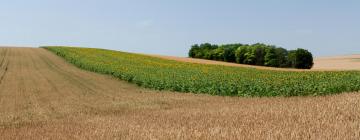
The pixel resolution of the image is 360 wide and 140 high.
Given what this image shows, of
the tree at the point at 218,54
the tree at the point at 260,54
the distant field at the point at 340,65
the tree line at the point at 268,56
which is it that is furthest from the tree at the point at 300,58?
the tree at the point at 218,54

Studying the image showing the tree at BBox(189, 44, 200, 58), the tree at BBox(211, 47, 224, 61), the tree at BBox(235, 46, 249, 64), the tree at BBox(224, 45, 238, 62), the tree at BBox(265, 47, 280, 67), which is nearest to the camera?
the tree at BBox(265, 47, 280, 67)

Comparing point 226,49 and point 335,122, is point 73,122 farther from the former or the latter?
point 226,49

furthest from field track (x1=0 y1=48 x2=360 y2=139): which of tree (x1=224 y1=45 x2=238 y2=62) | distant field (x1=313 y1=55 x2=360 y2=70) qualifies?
tree (x1=224 y1=45 x2=238 y2=62)

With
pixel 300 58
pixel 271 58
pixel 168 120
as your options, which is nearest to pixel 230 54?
pixel 271 58

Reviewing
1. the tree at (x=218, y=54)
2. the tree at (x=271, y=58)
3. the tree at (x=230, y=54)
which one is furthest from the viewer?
the tree at (x=218, y=54)

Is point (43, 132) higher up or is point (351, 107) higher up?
point (351, 107)

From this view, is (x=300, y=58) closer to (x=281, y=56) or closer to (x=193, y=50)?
(x=281, y=56)

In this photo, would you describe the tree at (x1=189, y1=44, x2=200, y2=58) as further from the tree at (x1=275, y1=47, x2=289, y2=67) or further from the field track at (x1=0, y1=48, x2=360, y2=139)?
the field track at (x1=0, y1=48, x2=360, y2=139)

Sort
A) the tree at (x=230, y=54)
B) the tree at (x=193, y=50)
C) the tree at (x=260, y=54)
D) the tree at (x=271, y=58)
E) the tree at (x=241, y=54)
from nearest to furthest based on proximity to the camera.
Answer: the tree at (x=271, y=58) → the tree at (x=260, y=54) → the tree at (x=241, y=54) → the tree at (x=230, y=54) → the tree at (x=193, y=50)

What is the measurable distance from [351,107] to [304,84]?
12.0 meters

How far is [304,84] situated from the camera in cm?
2506

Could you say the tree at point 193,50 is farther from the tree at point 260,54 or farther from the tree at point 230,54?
the tree at point 260,54

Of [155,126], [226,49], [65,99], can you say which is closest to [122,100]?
[65,99]

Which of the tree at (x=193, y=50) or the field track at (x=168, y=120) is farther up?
the tree at (x=193, y=50)
